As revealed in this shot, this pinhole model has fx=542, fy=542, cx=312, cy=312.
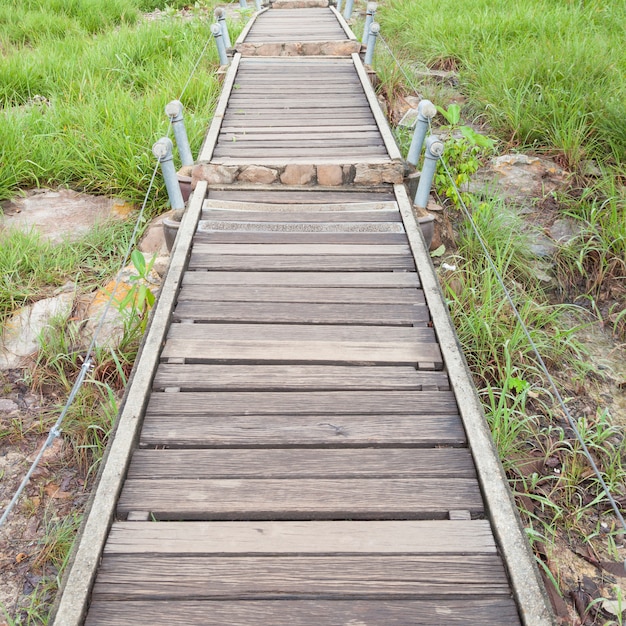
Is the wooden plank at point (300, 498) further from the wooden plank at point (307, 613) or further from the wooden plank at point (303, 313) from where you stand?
the wooden plank at point (303, 313)

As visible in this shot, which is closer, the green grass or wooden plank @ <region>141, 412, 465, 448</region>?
wooden plank @ <region>141, 412, 465, 448</region>

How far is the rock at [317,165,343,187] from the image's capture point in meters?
3.98

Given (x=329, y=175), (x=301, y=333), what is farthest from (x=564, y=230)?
(x=301, y=333)

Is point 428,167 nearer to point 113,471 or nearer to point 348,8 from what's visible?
point 113,471

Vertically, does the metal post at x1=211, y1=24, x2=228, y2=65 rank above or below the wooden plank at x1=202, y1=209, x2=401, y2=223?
above

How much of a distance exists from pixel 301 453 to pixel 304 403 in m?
0.27

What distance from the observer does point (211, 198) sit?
389cm

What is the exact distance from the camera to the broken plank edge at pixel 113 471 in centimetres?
169

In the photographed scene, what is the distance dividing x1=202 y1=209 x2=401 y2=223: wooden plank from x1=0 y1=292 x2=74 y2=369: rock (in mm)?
1096

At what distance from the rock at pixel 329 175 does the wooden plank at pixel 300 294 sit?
128 centimetres

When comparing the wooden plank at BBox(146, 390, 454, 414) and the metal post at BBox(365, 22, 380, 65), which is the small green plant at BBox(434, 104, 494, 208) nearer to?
the wooden plank at BBox(146, 390, 454, 414)

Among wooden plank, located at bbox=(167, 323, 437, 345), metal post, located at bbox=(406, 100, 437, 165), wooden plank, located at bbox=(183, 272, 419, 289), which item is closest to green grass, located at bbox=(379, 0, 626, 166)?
metal post, located at bbox=(406, 100, 437, 165)

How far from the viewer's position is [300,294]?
3.03 metres

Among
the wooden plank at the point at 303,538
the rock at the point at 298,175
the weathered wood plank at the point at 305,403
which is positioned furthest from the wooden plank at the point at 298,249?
the wooden plank at the point at 303,538
